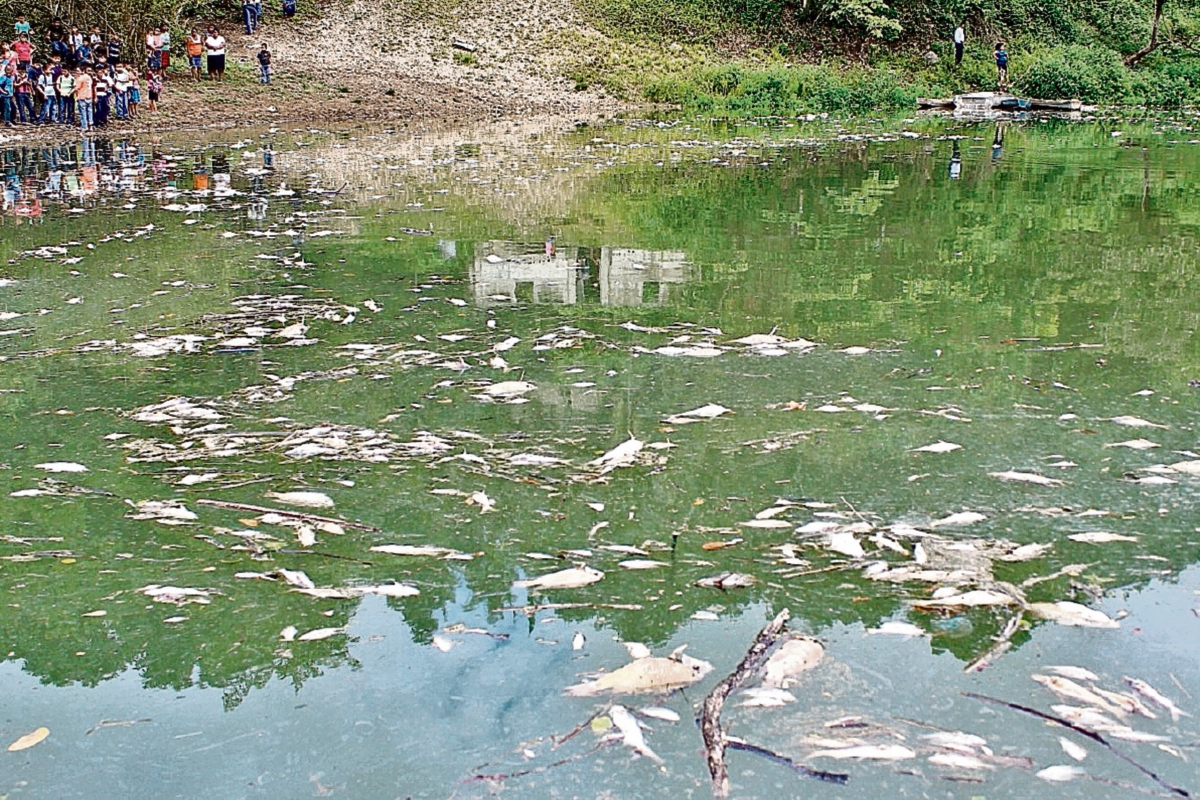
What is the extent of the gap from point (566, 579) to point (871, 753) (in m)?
1.18

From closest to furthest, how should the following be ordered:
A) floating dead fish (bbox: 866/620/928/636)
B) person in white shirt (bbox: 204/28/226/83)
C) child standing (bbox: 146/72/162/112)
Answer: floating dead fish (bbox: 866/620/928/636) → child standing (bbox: 146/72/162/112) → person in white shirt (bbox: 204/28/226/83)

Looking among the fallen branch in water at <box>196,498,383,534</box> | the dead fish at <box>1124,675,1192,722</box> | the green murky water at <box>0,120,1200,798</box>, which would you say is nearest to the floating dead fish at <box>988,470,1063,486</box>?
the green murky water at <box>0,120,1200,798</box>

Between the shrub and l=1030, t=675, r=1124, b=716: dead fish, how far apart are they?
99.5 ft

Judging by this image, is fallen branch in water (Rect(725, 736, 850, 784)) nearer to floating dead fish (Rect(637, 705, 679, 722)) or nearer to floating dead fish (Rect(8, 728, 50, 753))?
floating dead fish (Rect(637, 705, 679, 722))

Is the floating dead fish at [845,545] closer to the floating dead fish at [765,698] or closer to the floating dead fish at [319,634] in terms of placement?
the floating dead fish at [765,698]

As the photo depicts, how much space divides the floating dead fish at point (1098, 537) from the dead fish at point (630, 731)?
1.76 m

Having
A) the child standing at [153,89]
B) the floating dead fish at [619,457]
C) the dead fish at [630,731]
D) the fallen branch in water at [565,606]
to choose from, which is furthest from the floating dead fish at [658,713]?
the child standing at [153,89]

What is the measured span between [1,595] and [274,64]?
2606 centimetres

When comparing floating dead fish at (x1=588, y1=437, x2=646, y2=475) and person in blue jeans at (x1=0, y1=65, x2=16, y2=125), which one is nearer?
floating dead fish at (x1=588, y1=437, x2=646, y2=475)

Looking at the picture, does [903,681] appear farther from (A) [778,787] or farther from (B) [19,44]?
(B) [19,44]

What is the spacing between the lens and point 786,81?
3038cm

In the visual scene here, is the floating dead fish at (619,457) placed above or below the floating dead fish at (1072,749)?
A: above

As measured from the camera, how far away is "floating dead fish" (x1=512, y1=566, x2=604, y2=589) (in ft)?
11.8

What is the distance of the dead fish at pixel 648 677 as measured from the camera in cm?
303
